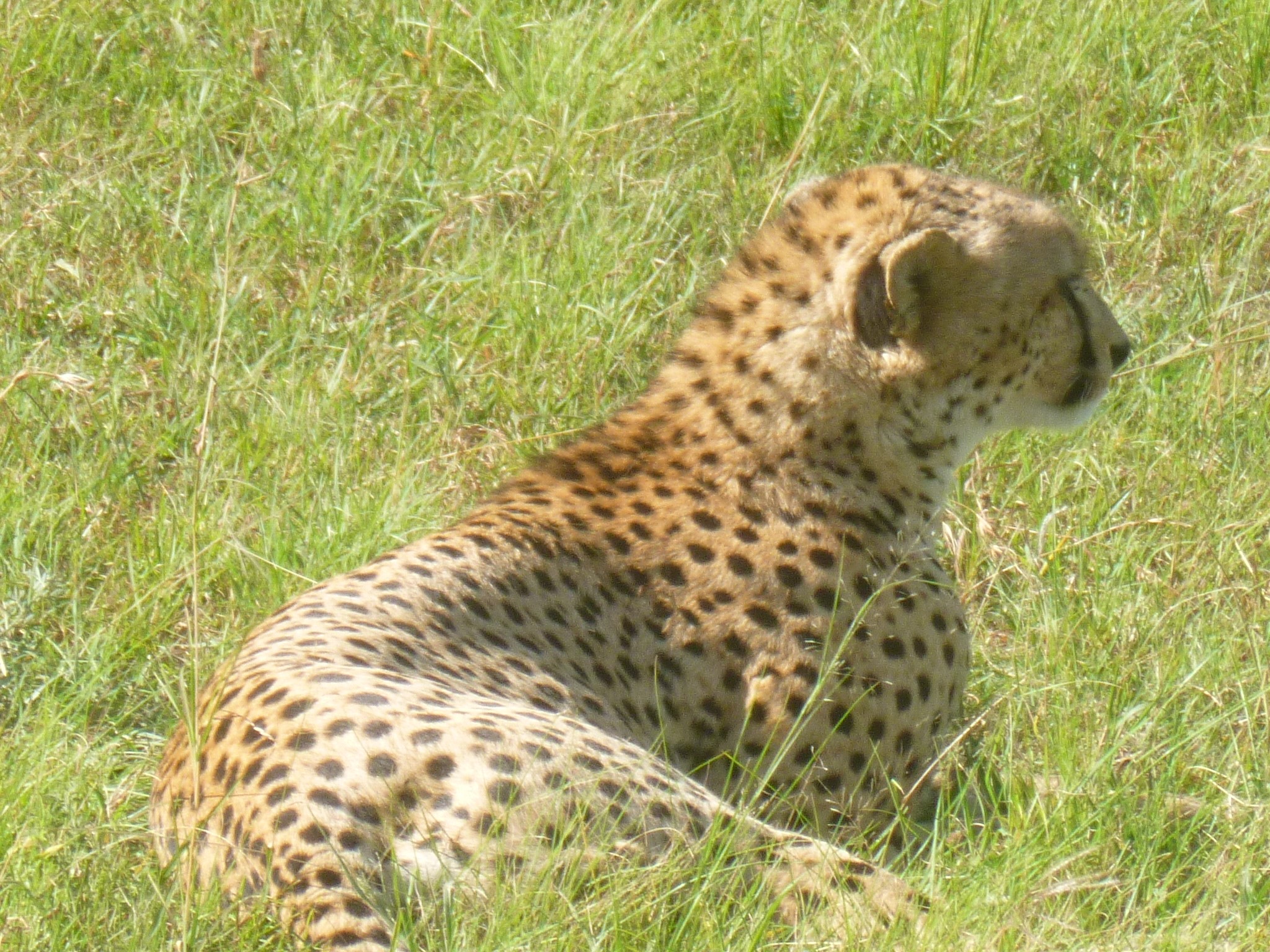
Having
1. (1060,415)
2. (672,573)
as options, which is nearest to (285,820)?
(672,573)

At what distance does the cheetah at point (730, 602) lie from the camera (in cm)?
246

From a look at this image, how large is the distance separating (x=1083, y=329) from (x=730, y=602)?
88 centimetres

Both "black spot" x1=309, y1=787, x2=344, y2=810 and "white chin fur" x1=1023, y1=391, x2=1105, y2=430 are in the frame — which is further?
"white chin fur" x1=1023, y1=391, x2=1105, y2=430

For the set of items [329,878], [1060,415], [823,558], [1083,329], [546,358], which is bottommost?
[546,358]

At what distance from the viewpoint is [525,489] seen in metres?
3.36

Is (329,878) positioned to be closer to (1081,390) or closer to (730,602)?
(730,602)

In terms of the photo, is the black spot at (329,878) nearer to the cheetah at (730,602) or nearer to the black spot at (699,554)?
the cheetah at (730,602)

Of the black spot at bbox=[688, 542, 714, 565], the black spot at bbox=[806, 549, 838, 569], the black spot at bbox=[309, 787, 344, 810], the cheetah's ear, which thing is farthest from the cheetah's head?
the black spot at bbox=[309, 787, 344, 810]

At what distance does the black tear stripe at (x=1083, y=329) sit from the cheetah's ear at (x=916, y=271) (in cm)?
30

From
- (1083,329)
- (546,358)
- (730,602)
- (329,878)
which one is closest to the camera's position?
(329,878)

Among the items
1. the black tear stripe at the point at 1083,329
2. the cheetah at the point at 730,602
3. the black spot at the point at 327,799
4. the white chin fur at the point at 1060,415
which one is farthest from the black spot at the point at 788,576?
the black spot at the point at 327,799

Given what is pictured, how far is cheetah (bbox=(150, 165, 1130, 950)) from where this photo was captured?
8.05 feet

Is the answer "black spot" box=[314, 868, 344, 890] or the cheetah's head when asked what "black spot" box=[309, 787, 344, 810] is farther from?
the cheetah's head

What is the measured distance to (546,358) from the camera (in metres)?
4.35
